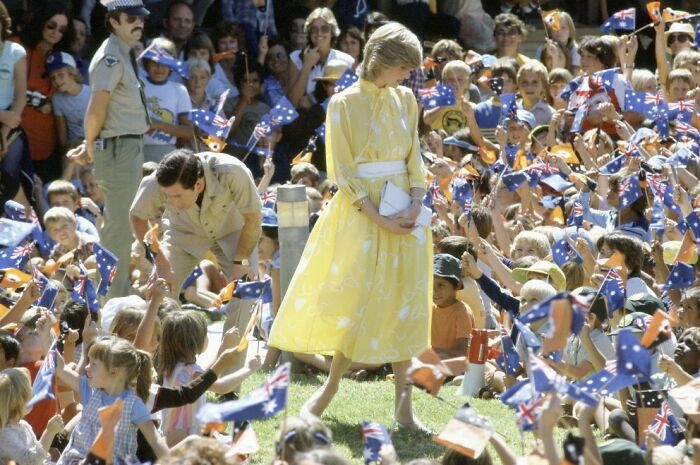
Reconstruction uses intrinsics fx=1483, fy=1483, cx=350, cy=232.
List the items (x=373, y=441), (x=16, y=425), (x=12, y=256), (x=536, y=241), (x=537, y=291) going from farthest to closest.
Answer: (x=536, y=241) < (x=12, y=256) < (x=537, y=291) < (x=16, y=425) < (x=373, y=441)

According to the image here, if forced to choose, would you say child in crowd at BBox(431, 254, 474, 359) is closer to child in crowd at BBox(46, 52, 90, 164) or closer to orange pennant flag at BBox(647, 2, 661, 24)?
orange pennant flag at BBox(647, 2, 661, 24)

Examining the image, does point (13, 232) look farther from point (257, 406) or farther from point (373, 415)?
point (257, 406)

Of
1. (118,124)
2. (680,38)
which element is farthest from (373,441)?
(680,38)

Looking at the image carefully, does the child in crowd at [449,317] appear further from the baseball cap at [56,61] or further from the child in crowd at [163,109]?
the baseball cap at [56,61]

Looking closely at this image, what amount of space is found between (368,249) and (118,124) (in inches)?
137

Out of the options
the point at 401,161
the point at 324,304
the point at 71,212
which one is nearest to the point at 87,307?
the point at 324,304

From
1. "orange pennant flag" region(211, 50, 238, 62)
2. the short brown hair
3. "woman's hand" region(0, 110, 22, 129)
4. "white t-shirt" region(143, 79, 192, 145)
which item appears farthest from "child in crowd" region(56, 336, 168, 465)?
"orange pennant flag" region(211, 50, 238, 62)

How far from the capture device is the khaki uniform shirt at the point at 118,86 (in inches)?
395

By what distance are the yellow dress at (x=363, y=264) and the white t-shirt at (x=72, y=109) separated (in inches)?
214

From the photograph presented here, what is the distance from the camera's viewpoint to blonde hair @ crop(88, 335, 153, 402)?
6.06 meters

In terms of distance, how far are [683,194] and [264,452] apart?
3.32m

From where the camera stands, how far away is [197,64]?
12.8 meters

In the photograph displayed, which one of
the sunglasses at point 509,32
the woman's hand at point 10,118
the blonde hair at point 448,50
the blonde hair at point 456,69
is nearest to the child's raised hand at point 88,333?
the woman's hand at point 10,118

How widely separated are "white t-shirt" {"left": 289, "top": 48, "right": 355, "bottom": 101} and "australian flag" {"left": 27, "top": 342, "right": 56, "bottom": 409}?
729 centimetres
